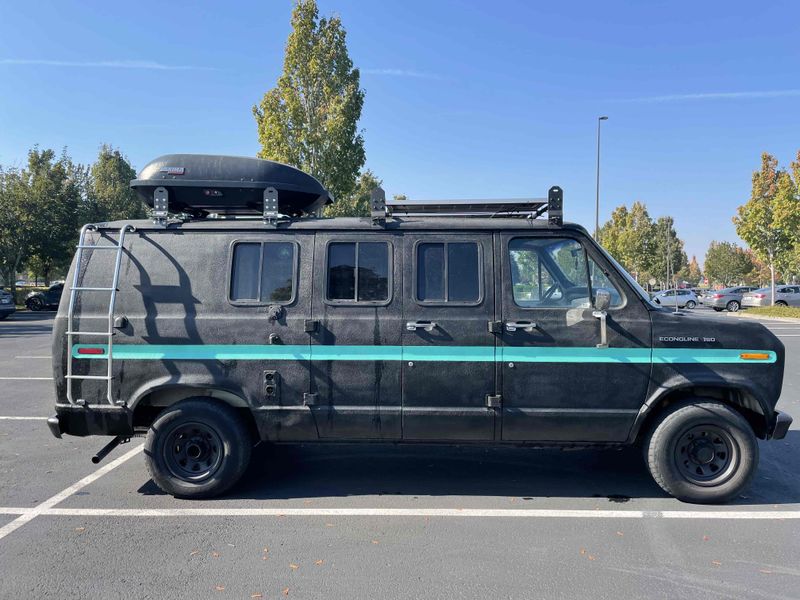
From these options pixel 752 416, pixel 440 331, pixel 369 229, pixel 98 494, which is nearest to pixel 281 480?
pixel 98 494

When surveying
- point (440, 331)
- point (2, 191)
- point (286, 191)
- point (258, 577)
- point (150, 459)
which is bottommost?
point (258, 577)

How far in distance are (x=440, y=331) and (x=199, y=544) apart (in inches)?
93.1

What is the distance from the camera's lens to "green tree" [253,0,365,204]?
20.2m

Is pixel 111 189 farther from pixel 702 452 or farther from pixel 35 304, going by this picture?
pixel 702 452

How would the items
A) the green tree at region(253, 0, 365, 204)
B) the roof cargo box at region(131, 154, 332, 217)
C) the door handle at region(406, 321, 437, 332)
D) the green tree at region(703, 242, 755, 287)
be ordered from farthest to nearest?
the green tree at region(703, 242, 755, 287)
the green tree at region(253, 0, 365, 204)
the roof cargo box at region(131, 154, 332, 217)
the door handle at region(406, 321, 437, 332)

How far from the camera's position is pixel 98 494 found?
483 centimetres

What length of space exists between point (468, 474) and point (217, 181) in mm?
3514

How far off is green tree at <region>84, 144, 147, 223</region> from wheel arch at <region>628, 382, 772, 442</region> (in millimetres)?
38734

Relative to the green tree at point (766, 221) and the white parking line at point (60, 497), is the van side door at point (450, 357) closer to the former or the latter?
the white parking line at point (60, 497)

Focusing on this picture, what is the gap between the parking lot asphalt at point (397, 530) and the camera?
343 cm

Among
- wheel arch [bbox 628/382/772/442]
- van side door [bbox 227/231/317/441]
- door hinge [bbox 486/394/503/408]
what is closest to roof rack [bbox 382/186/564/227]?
van side door [bbox 227/231/317/441]

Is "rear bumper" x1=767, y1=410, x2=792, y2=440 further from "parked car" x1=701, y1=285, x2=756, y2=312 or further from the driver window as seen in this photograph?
"parked car" x1=701, y1=285, x2=756, y2=312

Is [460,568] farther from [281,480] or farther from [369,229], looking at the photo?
[369,229]

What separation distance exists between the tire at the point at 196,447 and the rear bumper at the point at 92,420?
27cm
